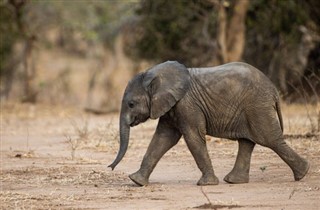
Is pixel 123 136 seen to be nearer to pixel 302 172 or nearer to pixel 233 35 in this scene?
pixel 302 172

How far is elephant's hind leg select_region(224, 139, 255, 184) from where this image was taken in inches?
388

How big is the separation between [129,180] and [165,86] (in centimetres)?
149

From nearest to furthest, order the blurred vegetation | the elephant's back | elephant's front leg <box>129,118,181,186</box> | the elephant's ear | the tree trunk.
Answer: the elephant's ear → the elephant's back → elephant's front leg <box>129,118,181,186</box> → the tree trunk → the blurred vegetation

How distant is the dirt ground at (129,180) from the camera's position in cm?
855

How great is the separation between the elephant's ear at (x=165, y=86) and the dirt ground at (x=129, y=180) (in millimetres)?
877

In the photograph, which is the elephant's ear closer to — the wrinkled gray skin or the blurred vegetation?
the wrinkled gray skin

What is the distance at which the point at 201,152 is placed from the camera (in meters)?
9.68

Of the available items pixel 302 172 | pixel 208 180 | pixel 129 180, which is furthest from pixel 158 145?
pixel 302 172

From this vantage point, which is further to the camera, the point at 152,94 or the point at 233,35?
the point at 233,35

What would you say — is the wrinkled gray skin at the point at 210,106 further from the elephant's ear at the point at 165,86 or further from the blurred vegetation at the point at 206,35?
the blurred vegetation at the point at 206,35

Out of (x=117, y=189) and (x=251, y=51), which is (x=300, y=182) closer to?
(x=117, y=189)

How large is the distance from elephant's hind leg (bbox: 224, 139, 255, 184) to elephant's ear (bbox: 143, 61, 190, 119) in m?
0.95

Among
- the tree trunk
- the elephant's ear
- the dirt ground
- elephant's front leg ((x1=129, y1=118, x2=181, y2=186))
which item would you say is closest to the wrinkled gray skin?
the elephant's ear

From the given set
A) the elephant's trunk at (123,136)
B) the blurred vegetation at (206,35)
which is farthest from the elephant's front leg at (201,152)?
the blurred vegetation at (206,35)
